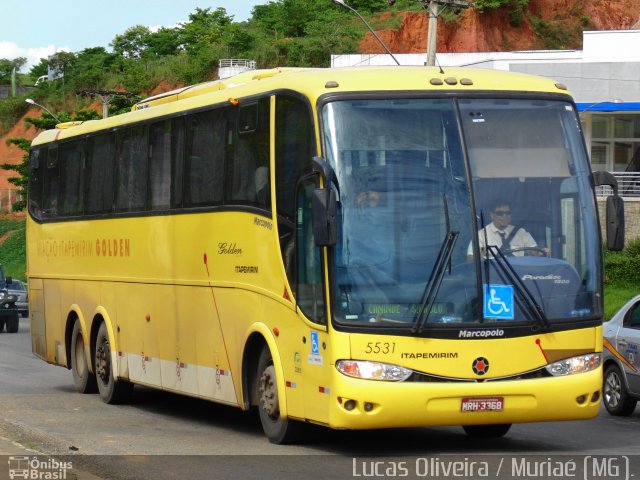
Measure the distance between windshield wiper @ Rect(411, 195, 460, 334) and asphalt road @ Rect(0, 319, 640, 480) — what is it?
1189 mm

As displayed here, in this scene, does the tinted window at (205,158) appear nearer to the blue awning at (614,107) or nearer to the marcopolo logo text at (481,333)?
the marcopolo logo text at (481,333)

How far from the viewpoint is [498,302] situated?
11609 mm

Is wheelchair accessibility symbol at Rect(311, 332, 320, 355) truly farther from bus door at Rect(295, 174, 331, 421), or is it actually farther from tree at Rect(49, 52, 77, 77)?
tree at Rect(49, 52, 77, 77)

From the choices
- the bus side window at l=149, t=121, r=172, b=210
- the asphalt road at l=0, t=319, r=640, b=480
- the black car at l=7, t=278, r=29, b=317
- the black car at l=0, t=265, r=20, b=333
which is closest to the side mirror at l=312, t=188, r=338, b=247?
the asphalt road at l=0, t=319, r=640, b=480

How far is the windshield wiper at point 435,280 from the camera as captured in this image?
448 inches

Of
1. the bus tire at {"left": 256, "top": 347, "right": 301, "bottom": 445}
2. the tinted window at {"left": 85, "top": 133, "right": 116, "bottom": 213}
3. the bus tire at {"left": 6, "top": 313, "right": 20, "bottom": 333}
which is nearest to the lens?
the bus tire at {"left": 256, "top": 347, "right": 301, "bottom": 445}

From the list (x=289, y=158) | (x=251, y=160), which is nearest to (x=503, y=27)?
(x=251, y=160)

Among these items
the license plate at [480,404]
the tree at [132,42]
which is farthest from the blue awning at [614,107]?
the tree at [132,42]

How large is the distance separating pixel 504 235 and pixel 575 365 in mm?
1293

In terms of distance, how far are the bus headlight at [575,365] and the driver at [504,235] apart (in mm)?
958

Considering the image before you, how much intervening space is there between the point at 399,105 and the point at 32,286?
11151 millimetres

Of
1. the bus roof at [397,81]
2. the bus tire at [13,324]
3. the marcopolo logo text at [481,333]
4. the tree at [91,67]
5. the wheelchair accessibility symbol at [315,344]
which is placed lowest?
the bus tire at [13,324]

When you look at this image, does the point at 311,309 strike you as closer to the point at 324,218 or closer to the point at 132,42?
the point at 324,218

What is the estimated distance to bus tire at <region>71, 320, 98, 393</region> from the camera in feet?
62.7
